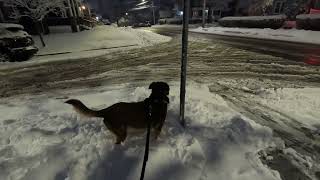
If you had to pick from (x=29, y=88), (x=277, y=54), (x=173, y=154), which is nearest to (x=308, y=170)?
(x=173, y=154)

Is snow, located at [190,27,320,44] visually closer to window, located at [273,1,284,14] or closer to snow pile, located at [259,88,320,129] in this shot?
snow pile, located at [259,88,320,129]

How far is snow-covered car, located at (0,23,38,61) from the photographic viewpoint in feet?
34.0

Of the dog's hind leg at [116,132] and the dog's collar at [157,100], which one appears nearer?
the dog's collar at [157,100]

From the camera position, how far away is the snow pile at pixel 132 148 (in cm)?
268

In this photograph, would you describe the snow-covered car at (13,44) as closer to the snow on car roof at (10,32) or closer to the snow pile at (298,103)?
the snow on car roof at (10,32)

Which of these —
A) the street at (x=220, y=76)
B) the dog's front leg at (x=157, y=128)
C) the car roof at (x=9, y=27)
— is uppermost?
the car roof at (x=9, y=27)

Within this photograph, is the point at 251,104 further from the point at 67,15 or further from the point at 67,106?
the point at 67,15

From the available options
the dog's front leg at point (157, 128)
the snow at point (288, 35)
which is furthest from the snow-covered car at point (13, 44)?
the snow at point (288, 35)

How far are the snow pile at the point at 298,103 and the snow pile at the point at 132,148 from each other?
93cm

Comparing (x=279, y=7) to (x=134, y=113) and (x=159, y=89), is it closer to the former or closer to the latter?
(x=159, y=89)

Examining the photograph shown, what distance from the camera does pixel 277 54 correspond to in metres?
9.61

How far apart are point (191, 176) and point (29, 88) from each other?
18.8 feet

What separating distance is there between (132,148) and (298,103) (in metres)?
3.45

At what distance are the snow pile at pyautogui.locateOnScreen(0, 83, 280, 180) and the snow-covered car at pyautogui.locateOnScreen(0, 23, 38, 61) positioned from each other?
7.51 metres
